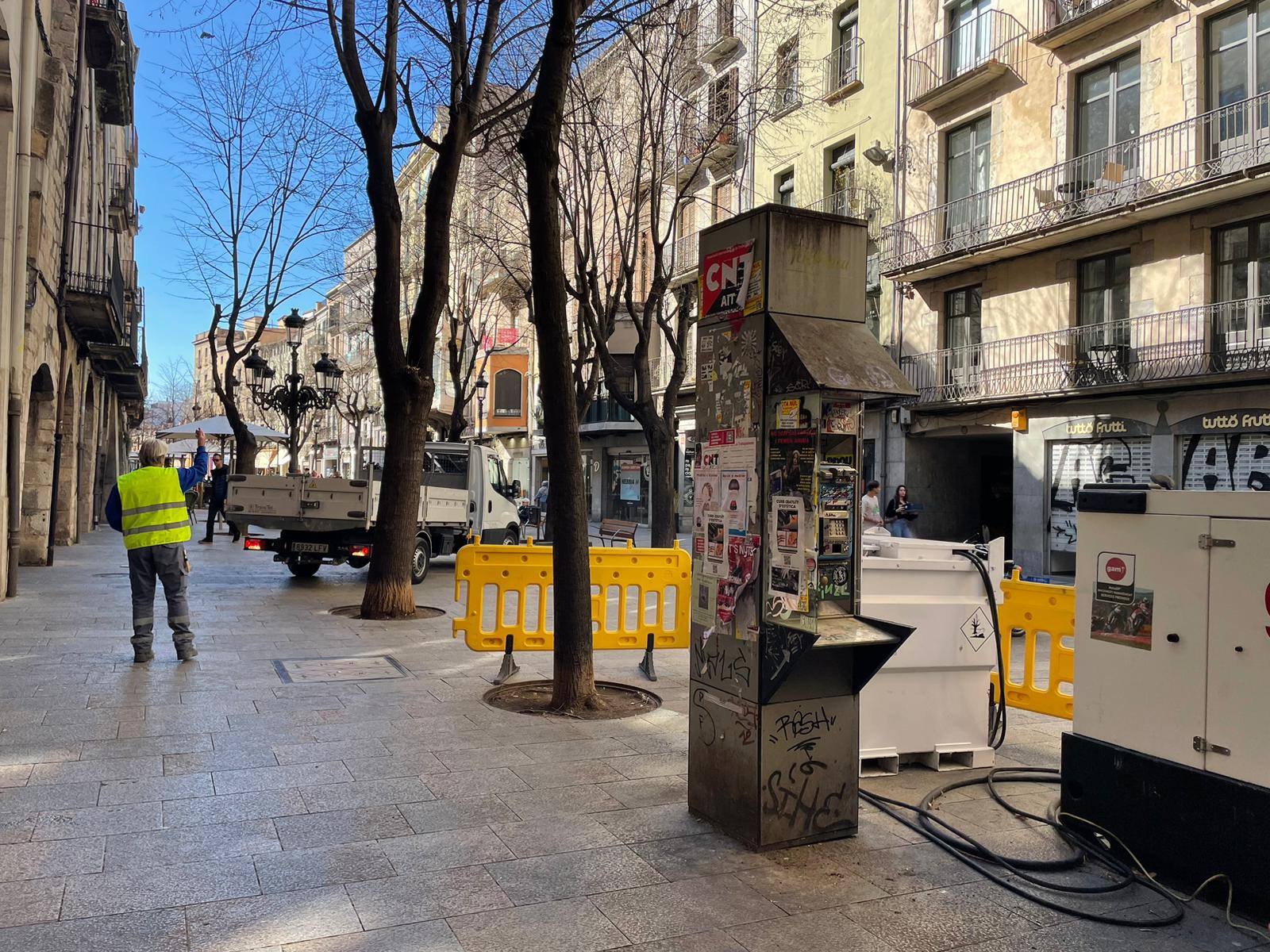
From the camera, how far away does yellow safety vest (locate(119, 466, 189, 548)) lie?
25.7ft

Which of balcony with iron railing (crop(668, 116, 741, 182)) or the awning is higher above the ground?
balcony with iron railing (crop(668, 116, 741, 182))

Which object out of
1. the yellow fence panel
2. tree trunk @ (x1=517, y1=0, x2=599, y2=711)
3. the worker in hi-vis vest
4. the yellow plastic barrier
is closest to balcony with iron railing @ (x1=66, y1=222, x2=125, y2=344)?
the worker in hi-vis vest

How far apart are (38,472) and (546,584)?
11.6 metres

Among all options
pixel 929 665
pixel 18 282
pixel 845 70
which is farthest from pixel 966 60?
pixel 929 665

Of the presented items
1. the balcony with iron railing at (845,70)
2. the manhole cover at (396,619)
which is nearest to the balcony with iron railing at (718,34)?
the balcony with iron railing at (845,70)

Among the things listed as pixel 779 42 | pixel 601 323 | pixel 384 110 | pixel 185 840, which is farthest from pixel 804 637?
pixel 779 42

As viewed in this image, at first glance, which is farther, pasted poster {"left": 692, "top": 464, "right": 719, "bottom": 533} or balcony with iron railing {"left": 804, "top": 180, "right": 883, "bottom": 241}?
balcony with iron railing {"left": 804, "top": 180, "right": 883, "bottom": 241}

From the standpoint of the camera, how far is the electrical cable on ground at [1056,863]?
3.69 metres

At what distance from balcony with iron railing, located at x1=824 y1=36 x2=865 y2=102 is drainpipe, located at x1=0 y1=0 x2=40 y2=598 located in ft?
58.7

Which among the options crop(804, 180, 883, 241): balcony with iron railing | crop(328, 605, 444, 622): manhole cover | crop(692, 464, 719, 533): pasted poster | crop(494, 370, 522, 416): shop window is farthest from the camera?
crop(494, 370, 522, 416): shop window

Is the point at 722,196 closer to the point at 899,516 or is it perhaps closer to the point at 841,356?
the point at 899,516

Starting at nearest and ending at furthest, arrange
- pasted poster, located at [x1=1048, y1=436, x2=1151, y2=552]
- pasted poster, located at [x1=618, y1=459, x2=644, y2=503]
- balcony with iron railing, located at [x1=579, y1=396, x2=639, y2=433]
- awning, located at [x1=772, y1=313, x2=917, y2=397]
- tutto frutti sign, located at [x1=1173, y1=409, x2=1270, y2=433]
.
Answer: awning, located at [x1=772, y1=313, x2=917, y2=397], tutto frutti sign, located at [x1=1173, y1=409, x2=1270, y2=433], pasted poster, located at [x1=1048, y1=436, x2=1151, y2=552], balcony with iron railing, located at [x1=579, y1=396, x2=639, y2=433], pasted poster, located at [x1=618, y1=459, x2=644, y2=503]

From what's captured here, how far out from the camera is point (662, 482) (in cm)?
1712

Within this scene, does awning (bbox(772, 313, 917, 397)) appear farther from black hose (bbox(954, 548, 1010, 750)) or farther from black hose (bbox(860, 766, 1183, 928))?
black hose (bbox(860, 766, 1183, 928))
